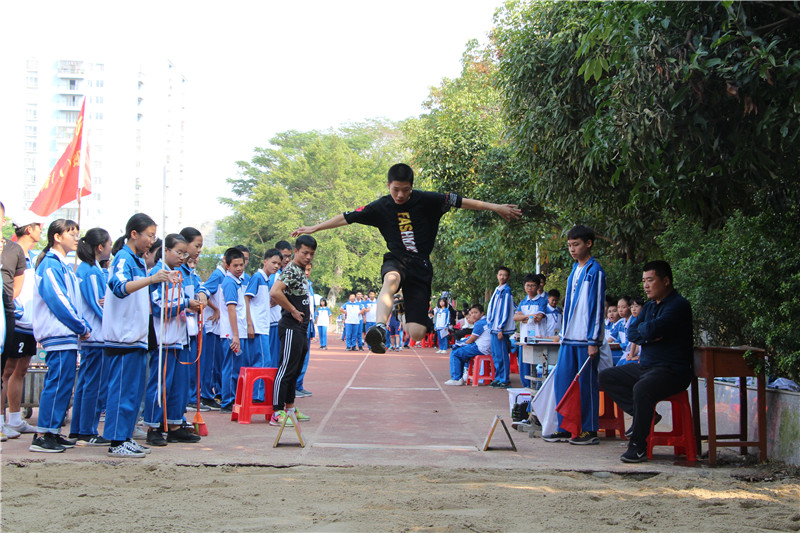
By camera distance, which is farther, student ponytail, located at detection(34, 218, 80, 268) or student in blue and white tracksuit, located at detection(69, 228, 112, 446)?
student ponytail, located at detection(34, 218, 80, 268)

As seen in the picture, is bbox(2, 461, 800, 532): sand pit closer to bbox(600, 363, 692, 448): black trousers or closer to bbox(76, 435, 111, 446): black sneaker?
bbox(600, 363, 692, 448): black trousers

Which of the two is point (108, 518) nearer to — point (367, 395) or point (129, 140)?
point (367, 395)

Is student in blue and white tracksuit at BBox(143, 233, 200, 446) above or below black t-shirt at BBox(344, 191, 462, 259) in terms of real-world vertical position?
below

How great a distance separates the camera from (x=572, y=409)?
Result: 23.5ft

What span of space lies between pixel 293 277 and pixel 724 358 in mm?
4294

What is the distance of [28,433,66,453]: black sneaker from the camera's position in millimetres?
6184

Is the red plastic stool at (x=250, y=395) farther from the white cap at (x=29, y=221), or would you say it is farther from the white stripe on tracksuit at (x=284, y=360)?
the white cap at (x=29, y=221)

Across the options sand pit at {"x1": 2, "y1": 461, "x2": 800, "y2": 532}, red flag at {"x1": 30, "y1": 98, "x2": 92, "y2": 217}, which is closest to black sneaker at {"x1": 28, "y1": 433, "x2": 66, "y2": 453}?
sand pit at {"x1": 2, "y1": 461, "x2": 800, "y2": 532}

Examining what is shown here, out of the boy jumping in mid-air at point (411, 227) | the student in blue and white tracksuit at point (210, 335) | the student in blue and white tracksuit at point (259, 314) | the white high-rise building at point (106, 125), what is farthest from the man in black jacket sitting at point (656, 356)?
the white high-rise building at point (106, 125)

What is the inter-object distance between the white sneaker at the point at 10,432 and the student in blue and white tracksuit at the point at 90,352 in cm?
82

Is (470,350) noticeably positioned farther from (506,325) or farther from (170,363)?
(170,363)

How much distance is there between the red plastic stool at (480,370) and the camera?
44.8 ft

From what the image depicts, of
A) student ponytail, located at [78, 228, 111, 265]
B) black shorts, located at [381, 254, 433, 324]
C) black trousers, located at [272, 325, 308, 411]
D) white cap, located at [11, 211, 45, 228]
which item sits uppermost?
white cap, located at [11, 211, 45, 228]

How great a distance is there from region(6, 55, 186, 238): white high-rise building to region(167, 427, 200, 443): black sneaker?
6815 centimetres
